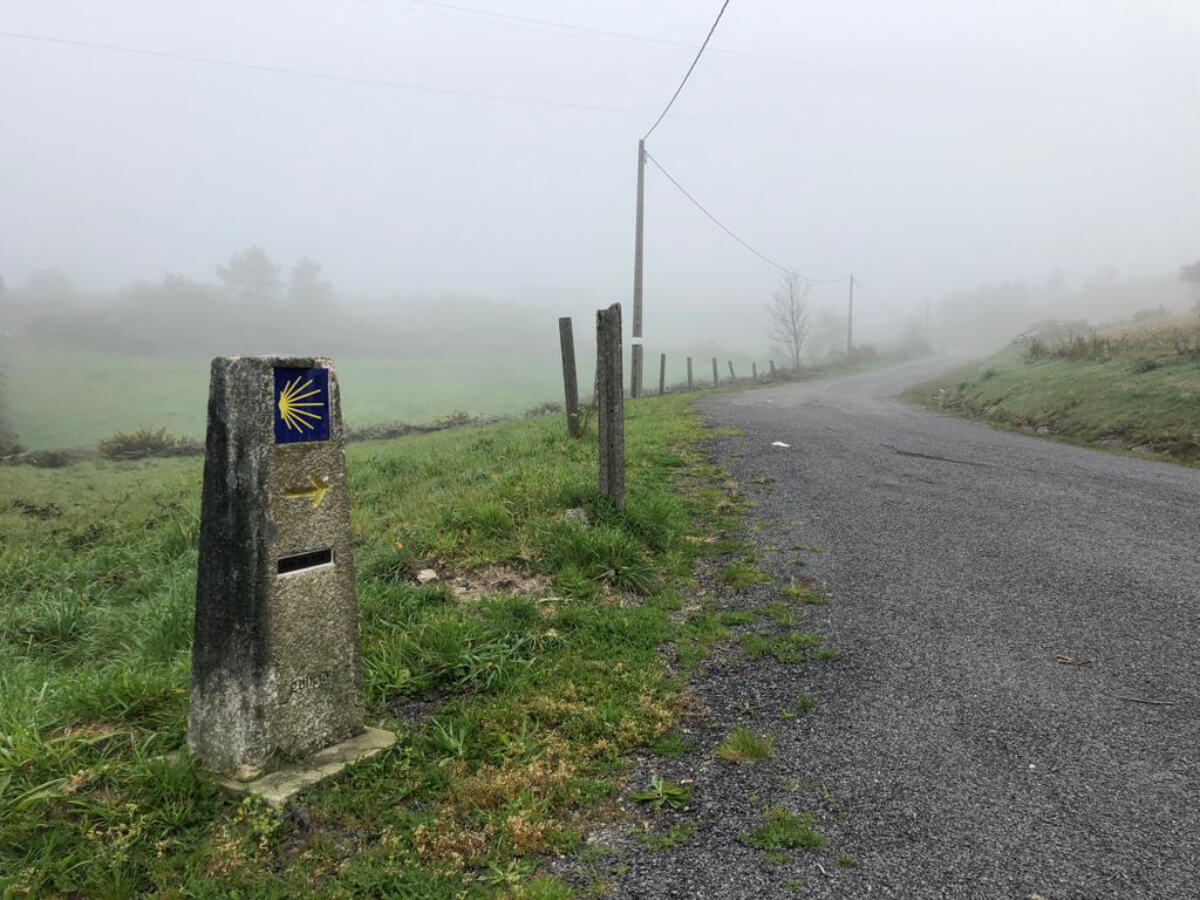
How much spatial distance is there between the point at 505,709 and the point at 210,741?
138 cm

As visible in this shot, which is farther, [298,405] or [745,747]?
[745,747]

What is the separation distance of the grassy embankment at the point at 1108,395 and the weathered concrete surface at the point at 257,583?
12.8m

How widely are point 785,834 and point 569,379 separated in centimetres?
Result: 905

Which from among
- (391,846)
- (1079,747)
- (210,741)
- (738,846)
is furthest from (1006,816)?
(210,741)

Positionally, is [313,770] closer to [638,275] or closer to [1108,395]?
[1108,395]

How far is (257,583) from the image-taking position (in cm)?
315

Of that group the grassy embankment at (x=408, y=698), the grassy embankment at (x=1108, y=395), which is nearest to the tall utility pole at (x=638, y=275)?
the grassy embankment at (x=1108, y=395)

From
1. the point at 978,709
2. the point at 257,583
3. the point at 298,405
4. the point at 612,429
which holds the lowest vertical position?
the point at 978,709

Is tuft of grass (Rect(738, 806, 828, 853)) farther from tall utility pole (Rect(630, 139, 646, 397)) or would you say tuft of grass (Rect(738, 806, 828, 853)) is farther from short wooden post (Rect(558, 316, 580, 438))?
tall utility pole (Rect(630, 139, 646, 397))

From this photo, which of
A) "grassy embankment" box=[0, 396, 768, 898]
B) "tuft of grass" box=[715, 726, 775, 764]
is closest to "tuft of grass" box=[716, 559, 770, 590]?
"grassy embankment" box=[0, 396, 768, 898]

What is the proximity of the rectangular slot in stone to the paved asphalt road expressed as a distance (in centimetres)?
187

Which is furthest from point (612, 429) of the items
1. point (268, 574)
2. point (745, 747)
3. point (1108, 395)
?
point (1108, 395)

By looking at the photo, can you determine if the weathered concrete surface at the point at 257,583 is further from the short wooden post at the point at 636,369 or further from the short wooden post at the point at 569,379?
the short wooden post at the point at 636,369

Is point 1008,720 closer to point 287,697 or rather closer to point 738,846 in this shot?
point 738,846
